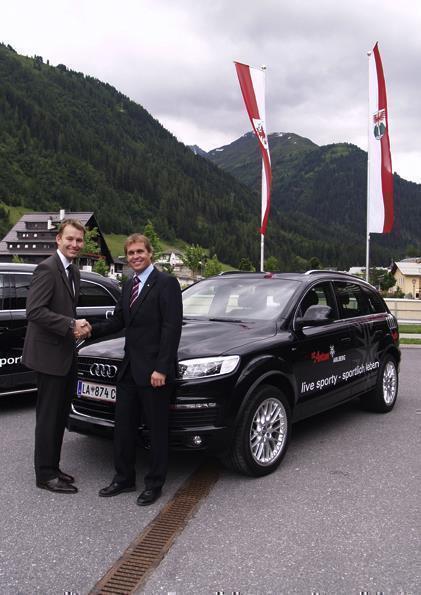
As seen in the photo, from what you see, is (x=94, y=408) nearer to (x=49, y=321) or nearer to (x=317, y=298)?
(x=49, y=321)

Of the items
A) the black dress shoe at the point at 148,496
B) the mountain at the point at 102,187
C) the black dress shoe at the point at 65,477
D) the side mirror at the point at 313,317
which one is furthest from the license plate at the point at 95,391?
the mountain at the point at 102,187

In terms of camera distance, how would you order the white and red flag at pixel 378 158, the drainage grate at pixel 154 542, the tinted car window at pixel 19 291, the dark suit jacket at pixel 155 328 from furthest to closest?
the white and red flag at pixel 378 158
the tinted car window at pixel 19 291
the dark suit jacket at pixel 155 328
the drainage grate at pixel 154 542

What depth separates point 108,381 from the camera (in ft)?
14.0

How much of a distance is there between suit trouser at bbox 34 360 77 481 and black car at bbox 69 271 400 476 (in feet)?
0.87

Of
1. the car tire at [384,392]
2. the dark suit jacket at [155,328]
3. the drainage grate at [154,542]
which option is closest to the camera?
the drainage grate at [154,542]

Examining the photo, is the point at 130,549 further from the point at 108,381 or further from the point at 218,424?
the point at 108,381

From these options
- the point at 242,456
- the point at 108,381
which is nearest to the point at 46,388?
the point at 108,381

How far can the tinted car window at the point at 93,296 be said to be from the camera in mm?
7043

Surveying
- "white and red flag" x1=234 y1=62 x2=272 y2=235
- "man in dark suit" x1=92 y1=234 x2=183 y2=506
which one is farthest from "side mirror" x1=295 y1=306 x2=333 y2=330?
"white and red flag" x1=234 y1=62 x2=272 y2=235

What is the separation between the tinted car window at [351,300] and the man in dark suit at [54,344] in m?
2.98

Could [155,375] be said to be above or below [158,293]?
below

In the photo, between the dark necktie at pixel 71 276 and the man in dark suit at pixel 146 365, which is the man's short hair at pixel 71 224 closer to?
the dark necktie at pixel 71 276

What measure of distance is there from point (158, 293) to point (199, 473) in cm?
163

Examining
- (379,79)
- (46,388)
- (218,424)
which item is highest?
(379,79)
